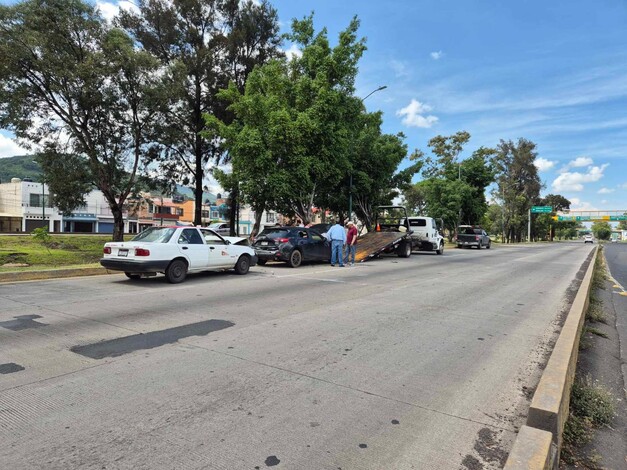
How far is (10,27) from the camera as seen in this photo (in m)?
20.6

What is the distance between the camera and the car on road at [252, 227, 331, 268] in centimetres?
1551

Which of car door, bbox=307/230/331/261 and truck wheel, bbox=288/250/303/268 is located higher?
car door, bbox=307/230/331/261

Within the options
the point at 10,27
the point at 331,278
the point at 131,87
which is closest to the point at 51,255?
the point at 131,87

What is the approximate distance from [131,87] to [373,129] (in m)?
15.0

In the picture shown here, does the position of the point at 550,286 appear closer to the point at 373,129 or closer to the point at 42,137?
the point at 373,129

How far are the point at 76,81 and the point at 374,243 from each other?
702 inches

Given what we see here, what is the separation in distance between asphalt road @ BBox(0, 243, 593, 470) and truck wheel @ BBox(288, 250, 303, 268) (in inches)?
270

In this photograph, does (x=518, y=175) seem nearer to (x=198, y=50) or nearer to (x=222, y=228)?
(x=222, y=228)

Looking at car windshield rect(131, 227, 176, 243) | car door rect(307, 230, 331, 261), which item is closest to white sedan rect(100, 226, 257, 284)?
car windshield rect(131, 227, 176, 243)

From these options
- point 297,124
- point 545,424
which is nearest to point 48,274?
point 297,124

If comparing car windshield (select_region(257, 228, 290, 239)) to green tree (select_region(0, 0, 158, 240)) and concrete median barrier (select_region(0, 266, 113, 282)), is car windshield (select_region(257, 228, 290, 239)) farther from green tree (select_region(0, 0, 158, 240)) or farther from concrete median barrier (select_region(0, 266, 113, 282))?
green tree (select_region(0, 0, 158, 240))

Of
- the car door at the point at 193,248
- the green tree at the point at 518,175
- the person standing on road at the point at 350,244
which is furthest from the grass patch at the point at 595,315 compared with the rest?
the green tree at the point at 518,175

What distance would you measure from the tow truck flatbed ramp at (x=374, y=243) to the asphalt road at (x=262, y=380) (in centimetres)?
1048

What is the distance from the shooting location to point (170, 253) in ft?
35.2
